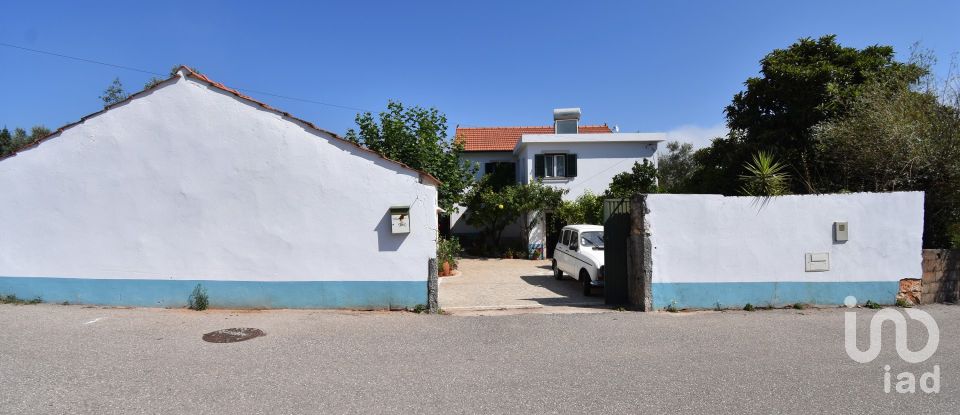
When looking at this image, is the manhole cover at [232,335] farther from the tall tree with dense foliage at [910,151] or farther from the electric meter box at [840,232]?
the tall tree with dense foliage at [910,151]

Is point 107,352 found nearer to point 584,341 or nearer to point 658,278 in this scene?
point 584,341

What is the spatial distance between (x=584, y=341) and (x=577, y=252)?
15.0 feet

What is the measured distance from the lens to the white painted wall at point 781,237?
819cm

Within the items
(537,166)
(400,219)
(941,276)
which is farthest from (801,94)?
(400,219)

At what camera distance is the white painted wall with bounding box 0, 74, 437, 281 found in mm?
7992

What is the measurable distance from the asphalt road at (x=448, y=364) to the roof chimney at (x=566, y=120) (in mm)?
15451

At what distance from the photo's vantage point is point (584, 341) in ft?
20.8

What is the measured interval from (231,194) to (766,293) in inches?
372

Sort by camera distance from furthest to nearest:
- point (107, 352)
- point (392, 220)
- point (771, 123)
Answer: point (771, 123)
point (392, 220)
point (107, 352)

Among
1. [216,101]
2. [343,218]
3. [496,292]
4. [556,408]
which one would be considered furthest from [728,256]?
[216,101]

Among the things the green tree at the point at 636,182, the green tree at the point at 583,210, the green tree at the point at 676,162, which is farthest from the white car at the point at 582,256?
the green tree at the point at 676,162

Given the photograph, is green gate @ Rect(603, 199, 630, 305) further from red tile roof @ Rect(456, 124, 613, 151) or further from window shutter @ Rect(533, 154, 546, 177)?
red tile roof @ Rect(456, 124, 613, 151)

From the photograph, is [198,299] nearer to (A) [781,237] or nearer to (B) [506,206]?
(A) [781,237]

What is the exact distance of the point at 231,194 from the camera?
8.04m
